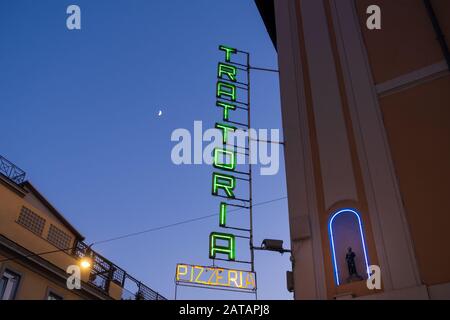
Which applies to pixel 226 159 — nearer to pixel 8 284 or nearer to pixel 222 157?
pixel 222 157

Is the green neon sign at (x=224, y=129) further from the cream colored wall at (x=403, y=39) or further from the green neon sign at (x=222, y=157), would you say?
the cream colored wall at (x=403, y=39)

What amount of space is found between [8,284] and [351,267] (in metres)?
11.9

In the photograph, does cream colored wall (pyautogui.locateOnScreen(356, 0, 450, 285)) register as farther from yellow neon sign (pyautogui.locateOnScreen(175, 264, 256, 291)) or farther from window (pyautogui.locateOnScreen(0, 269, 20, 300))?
window (pyautogui.locateOnScreen(0, 269, 20, 300))

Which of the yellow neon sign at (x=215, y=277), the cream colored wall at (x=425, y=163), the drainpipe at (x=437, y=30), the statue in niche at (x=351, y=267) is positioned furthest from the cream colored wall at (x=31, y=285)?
the drainpipe at (x=437, y=30)

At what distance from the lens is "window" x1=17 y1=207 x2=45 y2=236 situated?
15406 millimetres

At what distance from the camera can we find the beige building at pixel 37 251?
568 inches

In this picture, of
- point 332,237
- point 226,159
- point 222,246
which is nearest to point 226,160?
point 226,159

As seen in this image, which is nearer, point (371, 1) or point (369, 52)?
point (369, 52)

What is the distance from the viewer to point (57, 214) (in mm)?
17688

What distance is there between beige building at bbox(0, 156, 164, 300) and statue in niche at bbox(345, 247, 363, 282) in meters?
11.3

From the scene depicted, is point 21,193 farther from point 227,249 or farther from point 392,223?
point 392,223

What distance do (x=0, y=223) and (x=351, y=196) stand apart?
11.7 m

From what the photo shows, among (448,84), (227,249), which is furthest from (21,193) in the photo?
(448,84)

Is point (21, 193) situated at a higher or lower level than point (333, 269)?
higher
